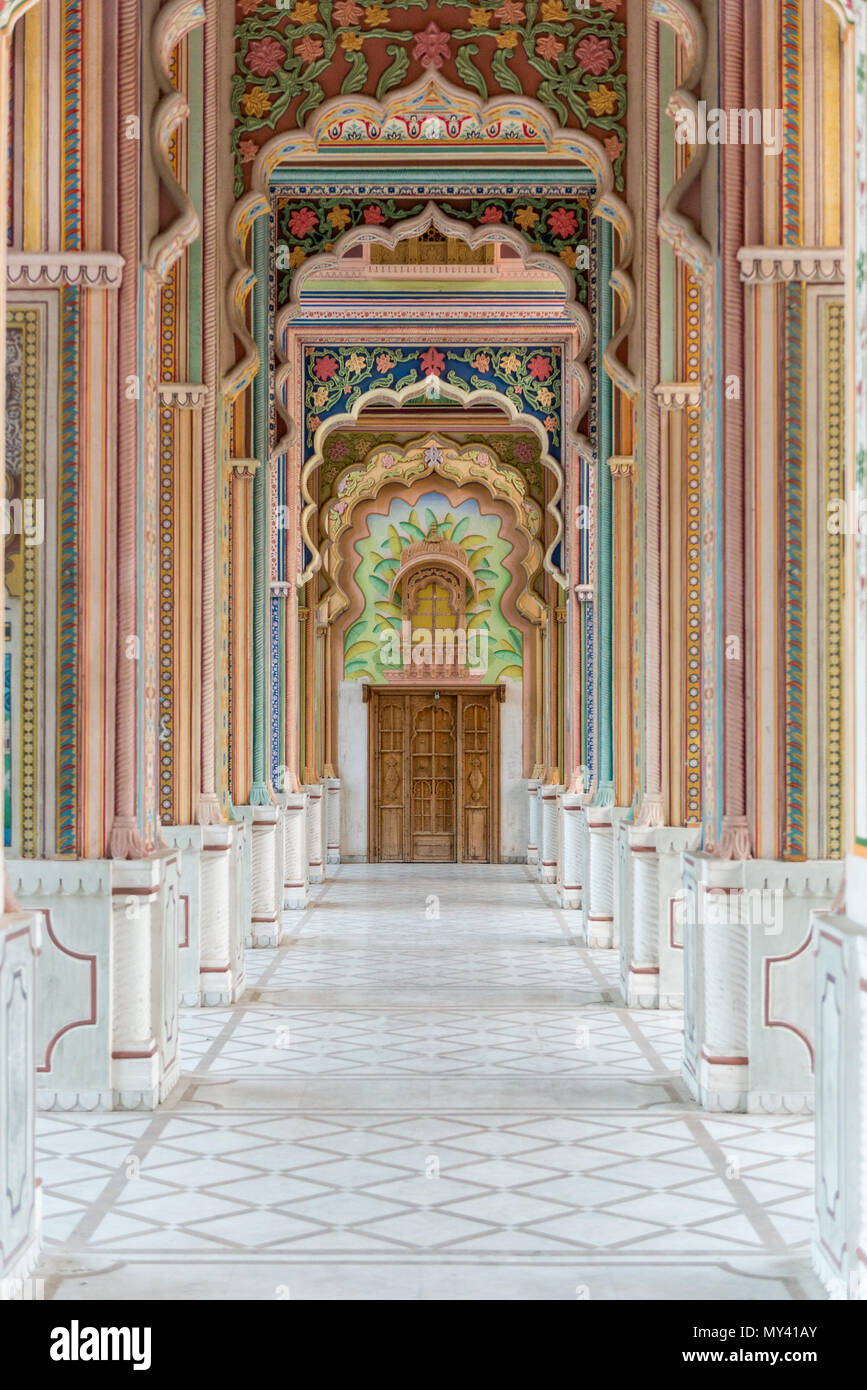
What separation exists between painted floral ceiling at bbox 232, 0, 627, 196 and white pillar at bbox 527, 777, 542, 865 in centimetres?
1053

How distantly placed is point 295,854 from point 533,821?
17.8ft

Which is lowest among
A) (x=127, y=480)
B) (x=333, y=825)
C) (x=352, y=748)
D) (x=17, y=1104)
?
(x=333, y=825)

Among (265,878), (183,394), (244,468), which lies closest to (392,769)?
(265,878)

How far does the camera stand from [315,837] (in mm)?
16156

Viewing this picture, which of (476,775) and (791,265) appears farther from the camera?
(476,775)

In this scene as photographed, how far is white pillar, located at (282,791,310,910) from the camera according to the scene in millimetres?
13000

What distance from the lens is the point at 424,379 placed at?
14.2 meters

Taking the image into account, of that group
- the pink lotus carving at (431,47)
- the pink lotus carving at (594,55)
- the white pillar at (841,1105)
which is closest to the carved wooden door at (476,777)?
the pink lotus carving at (594,55)

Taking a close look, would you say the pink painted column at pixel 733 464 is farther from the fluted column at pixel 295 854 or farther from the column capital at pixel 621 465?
the fluted column at pixel 295 854

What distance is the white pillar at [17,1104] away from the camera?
11.8 ft

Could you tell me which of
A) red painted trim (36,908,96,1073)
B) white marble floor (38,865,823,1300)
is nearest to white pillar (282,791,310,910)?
white marble floor (38,865,823,1300)

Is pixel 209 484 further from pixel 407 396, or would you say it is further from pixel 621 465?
pixel 407 396
